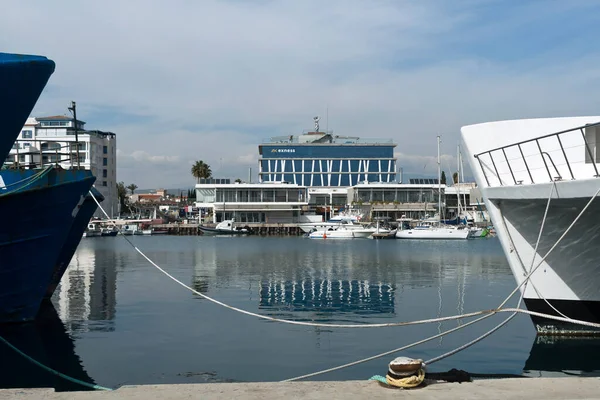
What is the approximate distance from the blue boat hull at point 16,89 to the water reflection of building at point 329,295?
1044cm

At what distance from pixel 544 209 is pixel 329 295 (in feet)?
39.1

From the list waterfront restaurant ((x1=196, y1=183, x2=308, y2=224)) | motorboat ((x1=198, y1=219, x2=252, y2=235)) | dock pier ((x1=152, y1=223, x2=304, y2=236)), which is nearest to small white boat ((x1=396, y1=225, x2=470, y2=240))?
dock pier ((x1=152, y1=223, x2=304, y2=236))

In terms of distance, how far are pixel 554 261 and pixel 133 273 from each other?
23671 mm

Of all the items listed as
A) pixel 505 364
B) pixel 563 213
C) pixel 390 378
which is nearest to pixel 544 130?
pixel 563 213

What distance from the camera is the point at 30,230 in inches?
611

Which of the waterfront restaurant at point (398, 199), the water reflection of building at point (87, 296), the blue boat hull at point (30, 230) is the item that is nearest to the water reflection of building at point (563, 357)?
the water reflection of building at point (87, 296)

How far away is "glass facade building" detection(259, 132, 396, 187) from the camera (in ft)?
398

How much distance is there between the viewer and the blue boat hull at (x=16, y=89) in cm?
1183

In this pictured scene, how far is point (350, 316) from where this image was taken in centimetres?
1841

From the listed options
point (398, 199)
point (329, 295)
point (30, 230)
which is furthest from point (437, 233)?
point (30, 230)

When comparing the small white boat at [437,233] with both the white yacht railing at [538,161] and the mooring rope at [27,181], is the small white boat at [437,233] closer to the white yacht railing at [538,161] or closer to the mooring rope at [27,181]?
the white yacht railing at [538,161]

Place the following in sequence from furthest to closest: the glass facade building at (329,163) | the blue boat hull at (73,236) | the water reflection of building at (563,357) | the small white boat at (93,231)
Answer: the glass facade building at (329,163)
the small white boat at (93,231)
the blue boat hull at (73,236)
the water reflection of building at (563,357)

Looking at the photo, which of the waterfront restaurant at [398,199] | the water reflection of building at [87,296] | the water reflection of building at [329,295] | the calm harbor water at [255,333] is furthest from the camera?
the waterfront restaurant at [398,199]

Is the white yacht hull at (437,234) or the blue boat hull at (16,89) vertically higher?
the blue boat hull at (16,89)
